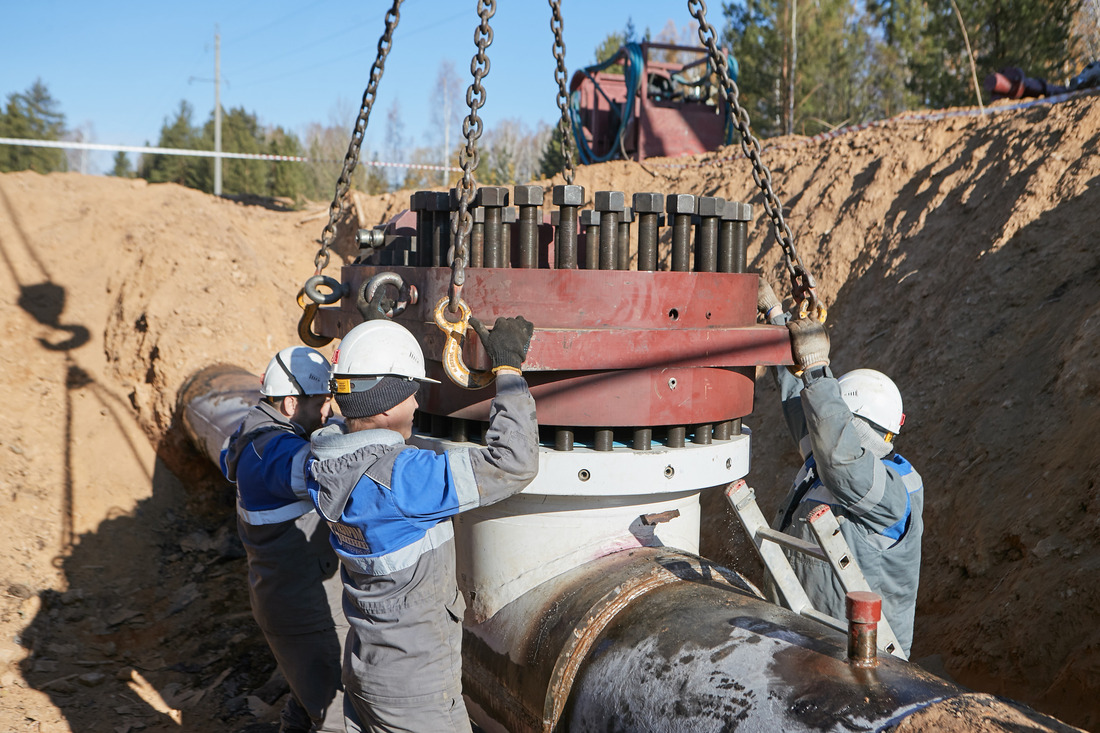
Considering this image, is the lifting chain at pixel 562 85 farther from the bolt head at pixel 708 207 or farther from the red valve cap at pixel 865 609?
the red valve cap at pixel 865 609

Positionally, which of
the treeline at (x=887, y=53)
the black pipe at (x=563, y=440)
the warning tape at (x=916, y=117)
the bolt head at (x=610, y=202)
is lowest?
the black pipe at (x=563, y=440)

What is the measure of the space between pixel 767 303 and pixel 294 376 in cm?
218

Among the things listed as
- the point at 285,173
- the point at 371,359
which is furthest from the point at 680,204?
the point at 285,173

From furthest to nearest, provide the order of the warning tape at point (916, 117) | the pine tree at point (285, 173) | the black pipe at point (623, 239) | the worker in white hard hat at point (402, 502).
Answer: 1. the pine tree at point (285, 173)
2. the warning tape at point (916, 117)
3. the black pipe at point (623, 239)
4. the worker in white hard hat at point (402, 502)

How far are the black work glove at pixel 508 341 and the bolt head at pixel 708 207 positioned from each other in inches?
31.1

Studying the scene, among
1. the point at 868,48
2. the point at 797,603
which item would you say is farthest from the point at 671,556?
the point at 868,48

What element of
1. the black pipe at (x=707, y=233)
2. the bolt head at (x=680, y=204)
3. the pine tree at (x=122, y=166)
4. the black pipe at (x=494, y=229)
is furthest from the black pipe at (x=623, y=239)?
the pine tree at (x=122, y=166)

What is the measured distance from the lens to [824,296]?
752cm

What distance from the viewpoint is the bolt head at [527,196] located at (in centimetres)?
278

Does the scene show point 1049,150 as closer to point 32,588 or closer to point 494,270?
point 494,270

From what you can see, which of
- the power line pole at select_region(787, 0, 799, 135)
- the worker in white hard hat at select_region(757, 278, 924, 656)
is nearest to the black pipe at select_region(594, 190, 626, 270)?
the worker in white hard hat at select_region(757, 278, 924, 656)

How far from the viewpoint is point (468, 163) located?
273 cm

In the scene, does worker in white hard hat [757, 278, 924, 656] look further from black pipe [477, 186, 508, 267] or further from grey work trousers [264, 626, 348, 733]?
grey work trousers [264, 626, 348, 733]

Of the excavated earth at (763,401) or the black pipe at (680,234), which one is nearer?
the black pipe at (680,234)
